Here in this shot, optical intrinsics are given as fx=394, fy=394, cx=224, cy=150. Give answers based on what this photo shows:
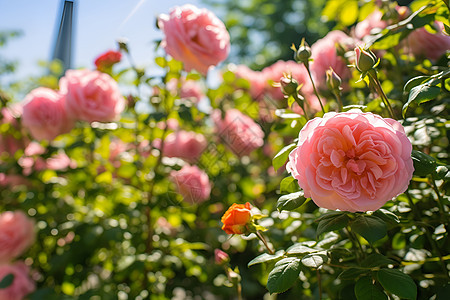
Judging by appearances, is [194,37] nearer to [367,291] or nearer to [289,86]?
[289,86]

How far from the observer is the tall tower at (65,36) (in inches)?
31.1

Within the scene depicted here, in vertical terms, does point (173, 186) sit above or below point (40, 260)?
above

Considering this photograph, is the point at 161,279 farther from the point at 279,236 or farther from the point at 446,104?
the point at 446,104

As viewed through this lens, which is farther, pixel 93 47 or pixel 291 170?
pixel 93 47

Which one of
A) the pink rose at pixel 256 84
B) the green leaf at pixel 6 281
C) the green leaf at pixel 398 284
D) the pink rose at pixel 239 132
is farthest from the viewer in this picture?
the pink rose at pixel 256 84

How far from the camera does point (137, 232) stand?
984 millimetres

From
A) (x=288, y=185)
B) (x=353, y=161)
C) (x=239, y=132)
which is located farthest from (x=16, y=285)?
(x=353, y=161)

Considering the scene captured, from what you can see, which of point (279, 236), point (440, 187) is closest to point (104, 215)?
point (279, 236)

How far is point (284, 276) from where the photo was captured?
0.42m

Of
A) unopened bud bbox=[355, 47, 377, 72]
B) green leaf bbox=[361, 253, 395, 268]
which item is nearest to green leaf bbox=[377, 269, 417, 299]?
green leaf bbox=[361, 253, 395, 268]

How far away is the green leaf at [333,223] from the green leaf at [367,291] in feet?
0.22

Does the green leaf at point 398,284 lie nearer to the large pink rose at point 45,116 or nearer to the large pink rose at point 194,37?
the large pink rose at point 194,37

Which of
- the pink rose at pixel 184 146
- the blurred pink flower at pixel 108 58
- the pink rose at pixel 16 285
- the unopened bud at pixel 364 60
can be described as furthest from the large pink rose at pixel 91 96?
the unopened bud at pixel 364 60

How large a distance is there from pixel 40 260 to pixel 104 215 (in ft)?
0.96
